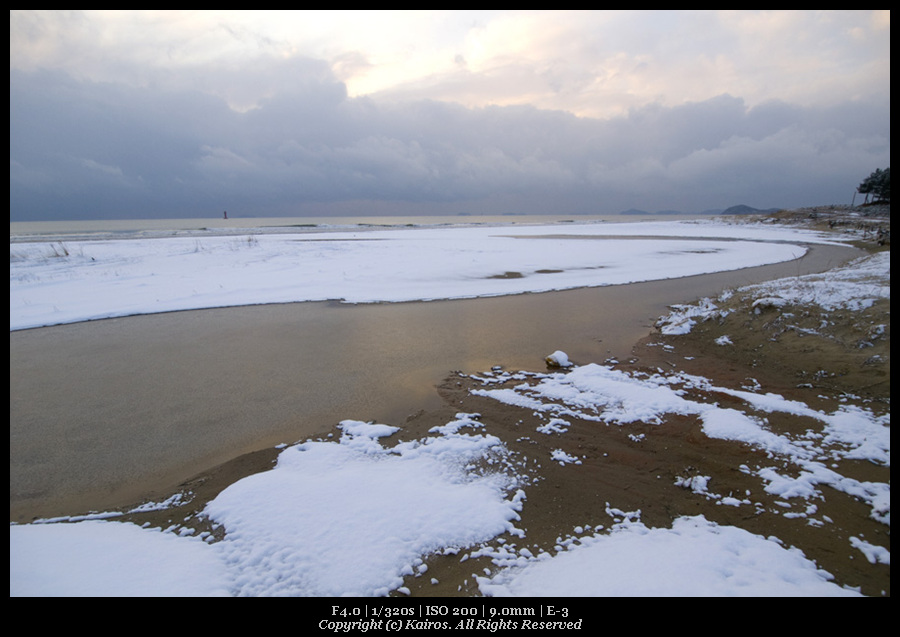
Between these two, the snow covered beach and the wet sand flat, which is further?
the wet sand flat

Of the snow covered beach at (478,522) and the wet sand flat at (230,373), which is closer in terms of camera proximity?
the snow covered beach at (478,522)

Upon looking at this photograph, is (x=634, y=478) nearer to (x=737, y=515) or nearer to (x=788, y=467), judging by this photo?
(x=737, y=515)

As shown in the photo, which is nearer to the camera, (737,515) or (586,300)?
(737,515)

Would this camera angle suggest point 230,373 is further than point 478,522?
Yes

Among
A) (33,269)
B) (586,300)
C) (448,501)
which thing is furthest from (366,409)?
(33,269)

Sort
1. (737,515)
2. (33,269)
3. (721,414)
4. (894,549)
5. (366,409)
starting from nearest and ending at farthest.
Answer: (894,549) → (737,515) → (721,414) → (366,409) → (33,269)

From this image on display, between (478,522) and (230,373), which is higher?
(230,373)

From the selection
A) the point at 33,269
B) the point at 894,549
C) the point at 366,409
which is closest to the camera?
the point at 894,549

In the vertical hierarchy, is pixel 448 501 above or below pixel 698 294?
below
